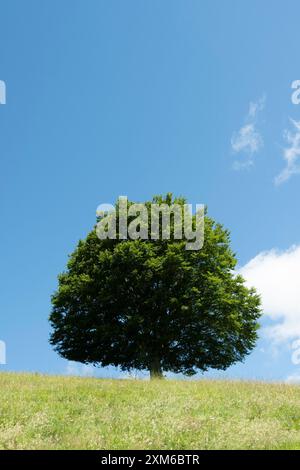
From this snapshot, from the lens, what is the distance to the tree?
3722 centimetres

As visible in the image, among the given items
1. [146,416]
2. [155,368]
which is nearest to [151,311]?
[155,368]

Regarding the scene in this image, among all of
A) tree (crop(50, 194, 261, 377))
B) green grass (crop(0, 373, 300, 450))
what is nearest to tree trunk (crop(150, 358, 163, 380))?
tree (crop(50, 194, 261, 377))

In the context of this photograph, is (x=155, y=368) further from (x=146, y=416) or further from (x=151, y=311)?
(x=146, y=416)

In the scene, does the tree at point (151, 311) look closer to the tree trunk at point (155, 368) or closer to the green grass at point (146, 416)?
the tree trunk at point (155, 368)

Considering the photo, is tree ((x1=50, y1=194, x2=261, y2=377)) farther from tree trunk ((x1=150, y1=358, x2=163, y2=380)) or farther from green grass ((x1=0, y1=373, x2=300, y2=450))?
green grass ((x1=0, y1=373, x2=300, y2=450))

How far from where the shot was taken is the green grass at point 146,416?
1429cm

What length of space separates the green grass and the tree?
13.2 m

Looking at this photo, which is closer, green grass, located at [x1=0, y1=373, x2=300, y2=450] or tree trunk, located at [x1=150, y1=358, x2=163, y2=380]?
green grass, located at [x1=0, y1=373, x2=300, y2=450]

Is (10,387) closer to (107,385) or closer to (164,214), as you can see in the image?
(107,385)

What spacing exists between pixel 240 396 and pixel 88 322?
19.6 metres

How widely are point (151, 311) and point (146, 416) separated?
21.0 m

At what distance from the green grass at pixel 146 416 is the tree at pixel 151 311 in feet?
43.4

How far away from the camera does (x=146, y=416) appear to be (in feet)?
55.6

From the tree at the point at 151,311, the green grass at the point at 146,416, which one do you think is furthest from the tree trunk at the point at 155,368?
the green grass at the point at 146,416
